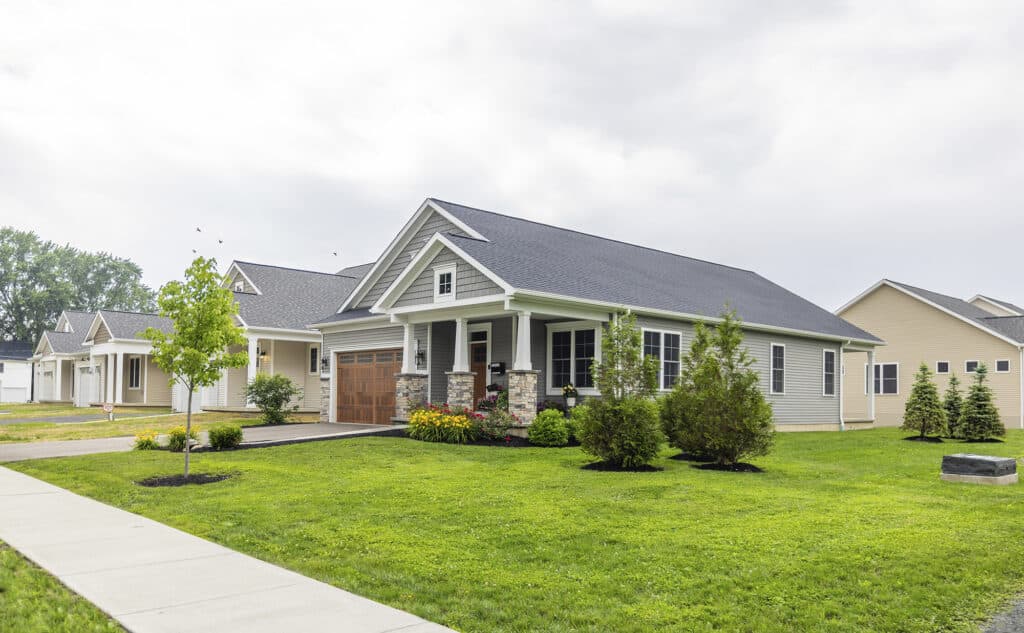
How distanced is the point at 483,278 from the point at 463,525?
10.9 meters

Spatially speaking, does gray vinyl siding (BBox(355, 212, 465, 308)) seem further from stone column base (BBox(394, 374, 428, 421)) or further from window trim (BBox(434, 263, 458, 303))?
stone column base (BBox(394, 374, 428, 421))

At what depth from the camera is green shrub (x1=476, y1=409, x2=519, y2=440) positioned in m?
17.6

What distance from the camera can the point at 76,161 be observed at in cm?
3139

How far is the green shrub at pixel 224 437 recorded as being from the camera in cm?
1667

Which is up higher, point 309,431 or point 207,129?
point 207,129

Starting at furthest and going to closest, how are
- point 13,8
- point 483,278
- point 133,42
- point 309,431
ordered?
point 309,431 < point 483,278 < point 133,42 < point 13,8

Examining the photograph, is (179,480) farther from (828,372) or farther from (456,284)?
(828,372)

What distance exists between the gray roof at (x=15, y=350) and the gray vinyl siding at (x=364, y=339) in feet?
185

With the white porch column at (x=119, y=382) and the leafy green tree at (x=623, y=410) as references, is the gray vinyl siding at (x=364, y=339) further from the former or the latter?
the white porch column at (x=119, y=382)

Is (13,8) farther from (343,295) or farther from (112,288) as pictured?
(112,288)

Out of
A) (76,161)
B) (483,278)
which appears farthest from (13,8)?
(76,161)

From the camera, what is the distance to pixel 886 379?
108 ft

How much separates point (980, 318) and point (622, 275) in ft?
62.6

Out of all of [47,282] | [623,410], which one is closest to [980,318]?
[623,410]
